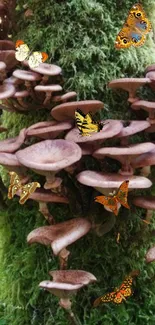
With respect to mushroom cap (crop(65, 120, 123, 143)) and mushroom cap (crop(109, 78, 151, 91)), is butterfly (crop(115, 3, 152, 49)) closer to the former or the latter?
mushroom cap (crop(109, 78, 151, 91))

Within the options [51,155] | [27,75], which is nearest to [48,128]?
[51,155]

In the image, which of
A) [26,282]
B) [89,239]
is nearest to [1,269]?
[26,282]

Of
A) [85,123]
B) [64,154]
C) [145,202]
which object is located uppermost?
[85,123]

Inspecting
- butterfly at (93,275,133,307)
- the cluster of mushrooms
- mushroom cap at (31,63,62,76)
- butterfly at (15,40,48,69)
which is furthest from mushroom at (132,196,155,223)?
Answer: butterfly at (15,40,48,69)

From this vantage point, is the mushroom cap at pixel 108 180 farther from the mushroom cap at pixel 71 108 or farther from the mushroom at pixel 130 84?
the mushroom at pixel 130 84

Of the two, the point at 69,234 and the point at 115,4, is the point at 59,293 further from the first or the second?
the point at 115,4

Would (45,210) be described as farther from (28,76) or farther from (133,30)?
(133,30)
